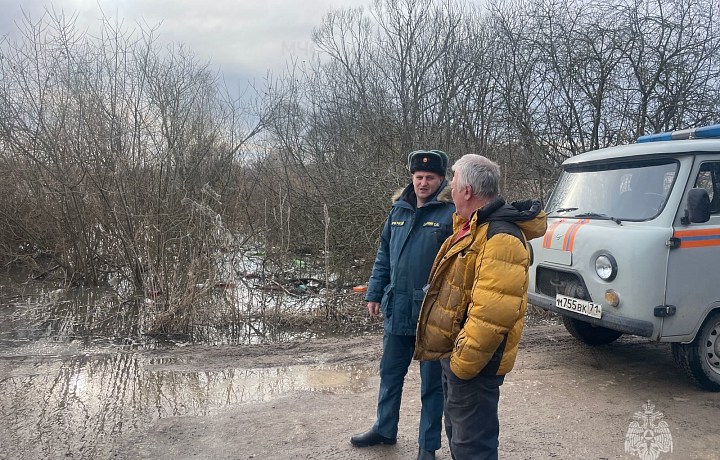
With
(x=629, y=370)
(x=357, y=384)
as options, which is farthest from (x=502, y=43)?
(x=357, y=384)

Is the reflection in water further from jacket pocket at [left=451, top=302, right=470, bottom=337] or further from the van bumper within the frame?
jacket pocket at [left=451, top=302, right=470, bottom=337]

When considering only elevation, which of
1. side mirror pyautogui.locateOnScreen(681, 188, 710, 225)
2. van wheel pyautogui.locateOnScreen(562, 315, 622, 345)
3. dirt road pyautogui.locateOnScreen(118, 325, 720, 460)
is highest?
side mirror pyautogui.locateOnScreen(681, 188, 710, 225)

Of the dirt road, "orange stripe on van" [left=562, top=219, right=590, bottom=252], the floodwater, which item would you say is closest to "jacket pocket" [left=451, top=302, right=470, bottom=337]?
the dirt road

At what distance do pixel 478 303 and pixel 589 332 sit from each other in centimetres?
404

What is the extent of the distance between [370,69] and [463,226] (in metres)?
12.5

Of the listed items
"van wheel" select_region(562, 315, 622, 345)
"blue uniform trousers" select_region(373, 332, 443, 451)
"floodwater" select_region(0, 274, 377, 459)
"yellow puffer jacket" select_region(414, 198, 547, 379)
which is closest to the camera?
"yellow puffer jacket" select_region(414, 198, 547, 379)

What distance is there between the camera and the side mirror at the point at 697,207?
12.6ft

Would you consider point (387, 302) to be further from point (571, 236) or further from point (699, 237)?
point (699, 237)

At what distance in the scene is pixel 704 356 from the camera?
415 cm

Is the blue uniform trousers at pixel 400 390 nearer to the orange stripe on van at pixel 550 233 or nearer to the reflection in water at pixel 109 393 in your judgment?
the reflection in water at pixel 109 393

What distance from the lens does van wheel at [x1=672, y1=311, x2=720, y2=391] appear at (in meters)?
4.12

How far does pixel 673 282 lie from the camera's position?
391 centimetres

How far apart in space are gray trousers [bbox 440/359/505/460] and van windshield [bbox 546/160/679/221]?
280 centimetres

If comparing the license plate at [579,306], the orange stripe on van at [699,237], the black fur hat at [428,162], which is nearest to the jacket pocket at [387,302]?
the black fur hat at [428,162]
